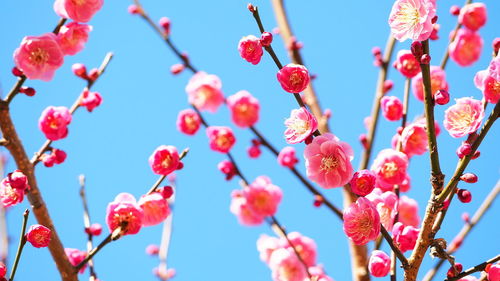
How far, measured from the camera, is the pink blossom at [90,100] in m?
2.23

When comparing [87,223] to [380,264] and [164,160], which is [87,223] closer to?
[164,160]

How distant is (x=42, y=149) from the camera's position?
194cm

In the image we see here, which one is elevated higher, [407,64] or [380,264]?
[407,64]

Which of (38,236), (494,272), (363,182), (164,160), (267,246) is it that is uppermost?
(267,246)

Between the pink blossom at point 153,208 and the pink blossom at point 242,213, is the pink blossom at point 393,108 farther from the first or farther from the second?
the pink blossom at point 242,213

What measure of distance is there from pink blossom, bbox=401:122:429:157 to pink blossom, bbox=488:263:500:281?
49 centimetres

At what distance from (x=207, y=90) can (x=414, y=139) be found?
1724mm

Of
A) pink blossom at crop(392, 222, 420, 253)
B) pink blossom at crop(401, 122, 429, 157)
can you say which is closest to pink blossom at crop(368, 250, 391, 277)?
pink blossom at crop(392, 222, 420, 253)

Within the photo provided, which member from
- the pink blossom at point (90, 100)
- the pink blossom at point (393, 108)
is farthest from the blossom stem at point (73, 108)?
the pink blossom at point (393, 108)

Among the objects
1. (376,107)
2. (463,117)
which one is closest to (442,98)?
(463,117)

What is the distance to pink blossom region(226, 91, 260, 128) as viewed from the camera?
3113 millimetres

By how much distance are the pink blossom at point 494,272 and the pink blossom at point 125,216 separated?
1.17m

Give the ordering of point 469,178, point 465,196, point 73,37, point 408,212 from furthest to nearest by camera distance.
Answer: point 408,212
point 73,37
point 465,196
point 469,178

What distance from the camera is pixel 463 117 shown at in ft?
5.16
